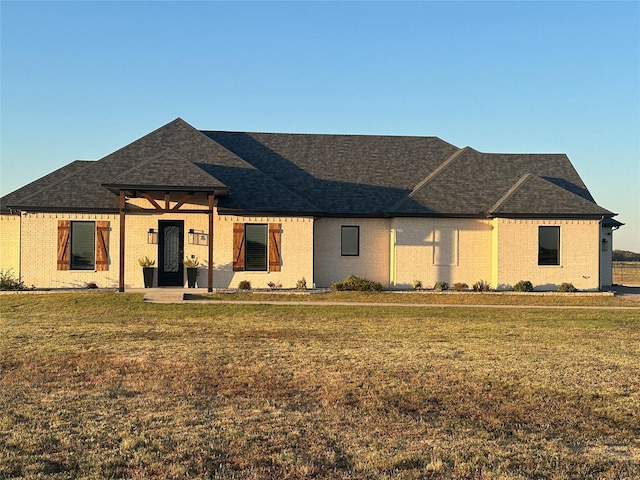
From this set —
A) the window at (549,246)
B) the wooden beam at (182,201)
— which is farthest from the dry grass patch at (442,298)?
the wooden beam at (182,201)

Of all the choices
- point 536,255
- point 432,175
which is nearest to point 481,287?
point 536,255

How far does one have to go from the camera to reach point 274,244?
24438mm

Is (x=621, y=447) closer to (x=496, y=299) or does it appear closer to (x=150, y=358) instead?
(x=150, y=358)

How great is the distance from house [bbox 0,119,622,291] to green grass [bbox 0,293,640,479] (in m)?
8.57

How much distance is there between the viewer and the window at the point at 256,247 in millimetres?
24406

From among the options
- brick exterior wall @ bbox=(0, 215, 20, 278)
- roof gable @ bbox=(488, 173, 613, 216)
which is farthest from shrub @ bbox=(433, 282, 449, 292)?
brick exterior wall @ bbox=(0, 215, 20, 278)

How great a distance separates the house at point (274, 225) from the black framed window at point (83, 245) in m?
0.04

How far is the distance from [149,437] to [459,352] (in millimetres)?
7260

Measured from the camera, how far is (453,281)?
85.1ft

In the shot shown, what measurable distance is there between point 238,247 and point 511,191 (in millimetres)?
12250

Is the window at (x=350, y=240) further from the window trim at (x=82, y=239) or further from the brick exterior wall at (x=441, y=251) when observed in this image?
the window trim at (x=82, y=239)

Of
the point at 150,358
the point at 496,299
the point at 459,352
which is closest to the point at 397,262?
the point at 496,299

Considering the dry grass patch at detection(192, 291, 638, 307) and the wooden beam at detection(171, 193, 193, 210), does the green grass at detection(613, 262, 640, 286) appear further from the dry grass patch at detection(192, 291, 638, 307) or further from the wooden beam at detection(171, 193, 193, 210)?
the wooden beam at detection(171, 193, 193, 210)

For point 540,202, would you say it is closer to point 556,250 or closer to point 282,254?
point 556,250
